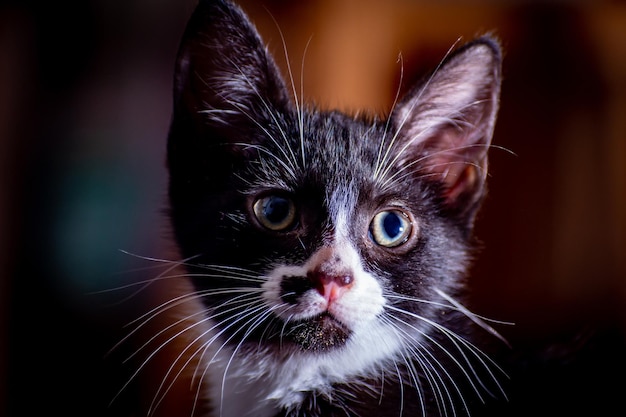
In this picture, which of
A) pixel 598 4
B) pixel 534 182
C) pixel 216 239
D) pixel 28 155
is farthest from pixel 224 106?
pixel 598 4

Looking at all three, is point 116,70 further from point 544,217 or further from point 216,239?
point 544,217

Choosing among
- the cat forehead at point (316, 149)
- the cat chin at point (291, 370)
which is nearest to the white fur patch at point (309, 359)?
the cat chin at point (291, 370)

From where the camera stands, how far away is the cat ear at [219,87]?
0.76 m

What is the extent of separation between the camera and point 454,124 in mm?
802

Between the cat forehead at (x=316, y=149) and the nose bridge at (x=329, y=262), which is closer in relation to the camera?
the nose bridge at (x=329, y=262)

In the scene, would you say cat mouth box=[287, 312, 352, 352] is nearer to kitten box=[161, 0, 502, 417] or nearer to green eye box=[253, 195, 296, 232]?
kitten box=[161, 0, 502, 417]

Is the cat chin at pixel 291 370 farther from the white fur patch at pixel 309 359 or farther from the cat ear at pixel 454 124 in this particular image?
the cat ear at pixel 454 124

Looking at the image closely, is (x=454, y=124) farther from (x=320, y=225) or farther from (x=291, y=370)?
(x=291, y=370)

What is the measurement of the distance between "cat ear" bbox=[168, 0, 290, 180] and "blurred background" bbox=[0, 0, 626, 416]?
0.22ft

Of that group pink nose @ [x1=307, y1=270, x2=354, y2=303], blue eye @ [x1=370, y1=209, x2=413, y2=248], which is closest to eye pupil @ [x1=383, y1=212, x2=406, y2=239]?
blue eye @ [x1=370, y1=209, x2=413, y2=248]

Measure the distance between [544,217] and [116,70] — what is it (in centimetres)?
64

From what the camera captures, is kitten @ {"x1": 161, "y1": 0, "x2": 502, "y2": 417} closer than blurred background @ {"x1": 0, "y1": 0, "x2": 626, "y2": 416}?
Yes

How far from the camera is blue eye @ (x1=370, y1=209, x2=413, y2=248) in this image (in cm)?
75

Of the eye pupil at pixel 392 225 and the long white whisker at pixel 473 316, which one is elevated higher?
the eye pupil at pixel 392 225
